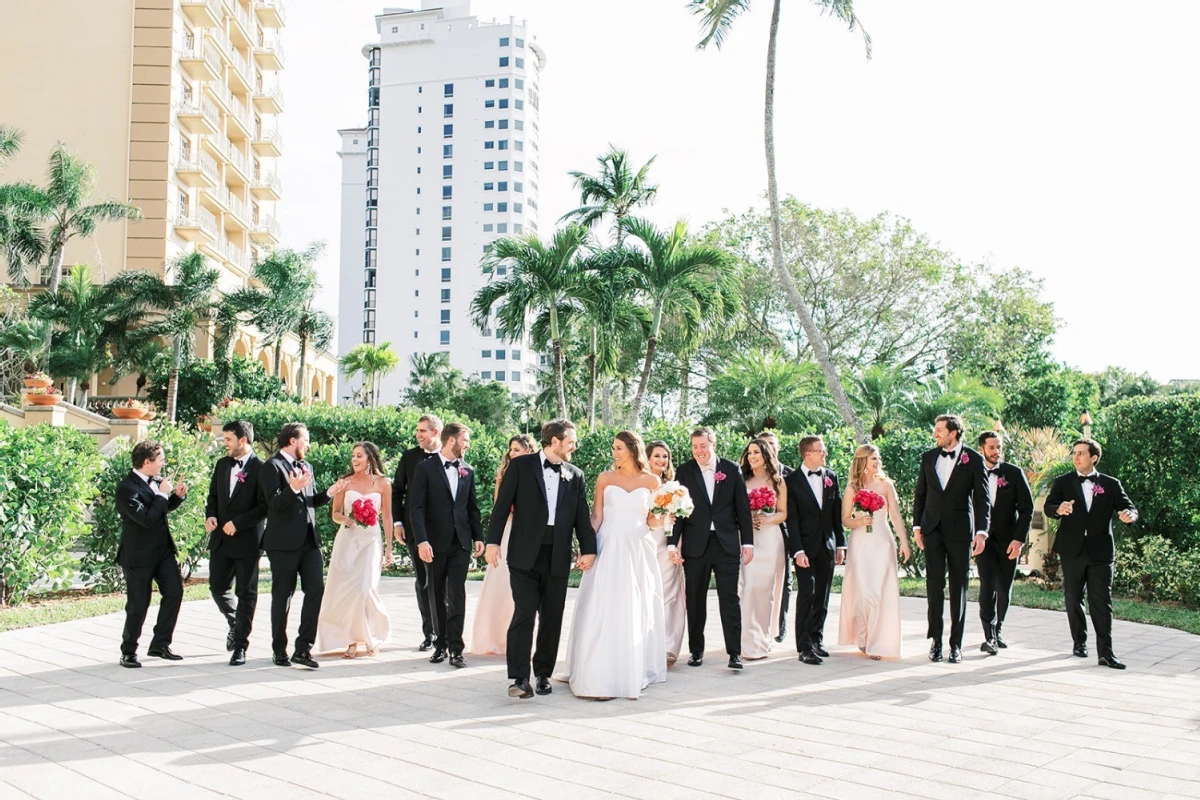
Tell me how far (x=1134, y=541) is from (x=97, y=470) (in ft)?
48.3

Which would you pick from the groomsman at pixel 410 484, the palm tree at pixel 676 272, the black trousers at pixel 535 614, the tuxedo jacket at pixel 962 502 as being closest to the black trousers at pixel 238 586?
the groomsman at pixel 410 484

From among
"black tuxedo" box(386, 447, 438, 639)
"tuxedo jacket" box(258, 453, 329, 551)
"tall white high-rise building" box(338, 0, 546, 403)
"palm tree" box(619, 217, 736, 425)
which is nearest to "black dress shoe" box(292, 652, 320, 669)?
"tuxedo jacket" box(258, 453, 329, 551)

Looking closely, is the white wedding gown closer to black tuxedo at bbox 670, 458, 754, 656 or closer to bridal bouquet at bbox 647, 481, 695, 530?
bridal bouquet at bbox 647, 481, 695, 530

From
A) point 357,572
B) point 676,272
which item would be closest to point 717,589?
point 357,572

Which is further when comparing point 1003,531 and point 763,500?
point 1003,531

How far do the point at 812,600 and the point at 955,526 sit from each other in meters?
1.53

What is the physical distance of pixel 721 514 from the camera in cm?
908

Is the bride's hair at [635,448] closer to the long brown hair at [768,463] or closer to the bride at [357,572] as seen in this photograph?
the long brown hair at [768,463]

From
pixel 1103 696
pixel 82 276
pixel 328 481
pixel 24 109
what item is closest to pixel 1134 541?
pixel 1103 696

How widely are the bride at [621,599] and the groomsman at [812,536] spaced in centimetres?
176

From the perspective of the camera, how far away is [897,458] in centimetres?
1791

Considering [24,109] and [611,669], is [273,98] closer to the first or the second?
[24,109]

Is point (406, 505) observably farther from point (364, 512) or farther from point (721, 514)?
point (721, 514)

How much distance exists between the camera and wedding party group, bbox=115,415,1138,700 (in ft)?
25.8
